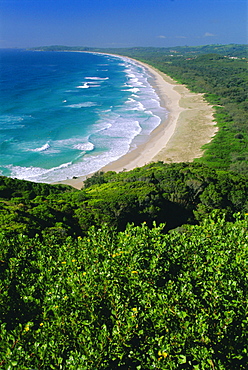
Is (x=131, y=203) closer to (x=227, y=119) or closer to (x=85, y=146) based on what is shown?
(x=85, y=146)

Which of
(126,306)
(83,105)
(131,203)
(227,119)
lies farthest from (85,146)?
(126,306)

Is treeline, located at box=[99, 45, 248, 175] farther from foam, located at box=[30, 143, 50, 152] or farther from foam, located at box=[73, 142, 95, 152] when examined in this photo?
foam, located at box=[30, 143, 50, 152]

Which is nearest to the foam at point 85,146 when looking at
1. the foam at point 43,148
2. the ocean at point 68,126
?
the ocean at point 68,126

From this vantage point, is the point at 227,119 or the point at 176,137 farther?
the point at 227,119

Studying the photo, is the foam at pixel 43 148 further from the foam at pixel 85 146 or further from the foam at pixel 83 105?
the foam at pixel 83 105

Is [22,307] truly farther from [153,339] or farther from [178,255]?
[178,255]

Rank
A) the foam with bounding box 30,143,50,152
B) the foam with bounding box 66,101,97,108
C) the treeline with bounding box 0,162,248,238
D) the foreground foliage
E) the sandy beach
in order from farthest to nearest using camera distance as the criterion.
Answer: the foam with bounding box 66,101,97,108 → the foam with bounding box 30,143,50,152 → the sandy beach → the treeline with bounding box 0,162,248,238 → the foreground foliage

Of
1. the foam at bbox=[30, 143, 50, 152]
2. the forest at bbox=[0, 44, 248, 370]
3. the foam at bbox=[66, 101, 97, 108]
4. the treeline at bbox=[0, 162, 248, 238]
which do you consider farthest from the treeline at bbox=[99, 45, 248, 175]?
the foam at bbox=[66, 101, 97, 108]
